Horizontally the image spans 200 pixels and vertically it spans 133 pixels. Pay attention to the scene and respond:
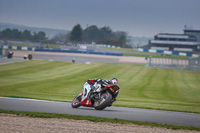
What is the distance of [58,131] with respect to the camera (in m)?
8.53

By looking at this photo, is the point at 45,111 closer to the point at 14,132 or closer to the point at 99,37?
the point at 14,132

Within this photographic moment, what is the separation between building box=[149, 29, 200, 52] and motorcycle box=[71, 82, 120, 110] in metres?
134

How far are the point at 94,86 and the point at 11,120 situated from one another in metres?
3.83

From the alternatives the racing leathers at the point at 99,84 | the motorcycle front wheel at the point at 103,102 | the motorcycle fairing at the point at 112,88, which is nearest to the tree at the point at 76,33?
the racing leathers at the point at 99,84

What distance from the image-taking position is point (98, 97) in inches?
476

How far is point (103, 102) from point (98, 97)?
0.40 m

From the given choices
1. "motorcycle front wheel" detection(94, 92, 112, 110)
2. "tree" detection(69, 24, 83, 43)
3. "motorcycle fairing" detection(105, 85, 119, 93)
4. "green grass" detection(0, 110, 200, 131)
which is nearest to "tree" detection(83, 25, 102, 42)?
"tree" detection(69, 24, 83, 43)

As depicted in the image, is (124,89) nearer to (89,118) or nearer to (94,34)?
(89,118)

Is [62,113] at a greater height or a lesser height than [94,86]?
lesser

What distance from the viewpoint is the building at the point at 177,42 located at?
144875 mm

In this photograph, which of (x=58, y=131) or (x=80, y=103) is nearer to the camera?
(x=58, y=131)

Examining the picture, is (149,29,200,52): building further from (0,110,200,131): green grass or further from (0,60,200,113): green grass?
(0,110,200,131): green grass

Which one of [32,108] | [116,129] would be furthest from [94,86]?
[116,129]

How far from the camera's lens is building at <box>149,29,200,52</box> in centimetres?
14488
